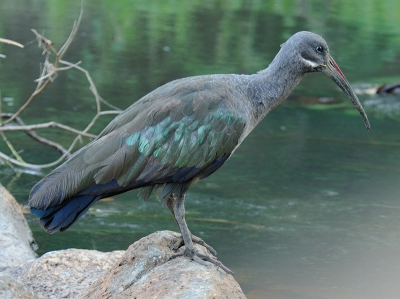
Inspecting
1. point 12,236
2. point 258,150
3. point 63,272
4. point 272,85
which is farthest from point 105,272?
point 258,150

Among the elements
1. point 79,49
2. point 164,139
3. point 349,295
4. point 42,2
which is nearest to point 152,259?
point 164,139

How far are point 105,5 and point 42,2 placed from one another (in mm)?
1700

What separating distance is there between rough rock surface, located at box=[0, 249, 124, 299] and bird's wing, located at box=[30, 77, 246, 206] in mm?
1196

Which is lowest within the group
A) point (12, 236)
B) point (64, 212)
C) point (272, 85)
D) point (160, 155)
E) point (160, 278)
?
point (12, 236)

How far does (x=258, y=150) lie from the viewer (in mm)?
10945

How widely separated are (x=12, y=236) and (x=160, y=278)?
238cm

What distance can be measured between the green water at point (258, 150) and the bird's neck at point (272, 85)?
237 centimetres

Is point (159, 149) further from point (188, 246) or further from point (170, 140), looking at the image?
point (188, 246)

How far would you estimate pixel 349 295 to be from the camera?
7.14 m

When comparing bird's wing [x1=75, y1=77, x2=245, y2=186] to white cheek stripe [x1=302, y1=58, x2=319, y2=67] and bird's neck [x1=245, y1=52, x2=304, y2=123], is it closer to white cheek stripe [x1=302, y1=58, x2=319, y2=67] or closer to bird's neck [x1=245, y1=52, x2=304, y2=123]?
bird's neck [x1=245, y1=52, x2=304, y2=123]

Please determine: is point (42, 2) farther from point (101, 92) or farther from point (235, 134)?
point (235, 134)

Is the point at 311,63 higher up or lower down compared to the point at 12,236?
higher up

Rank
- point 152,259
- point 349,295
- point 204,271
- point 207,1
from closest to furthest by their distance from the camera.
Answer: point 204,271, point 152,259, point 349,295, point 207,1

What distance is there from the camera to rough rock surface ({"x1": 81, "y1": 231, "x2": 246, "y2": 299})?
15.2ft
